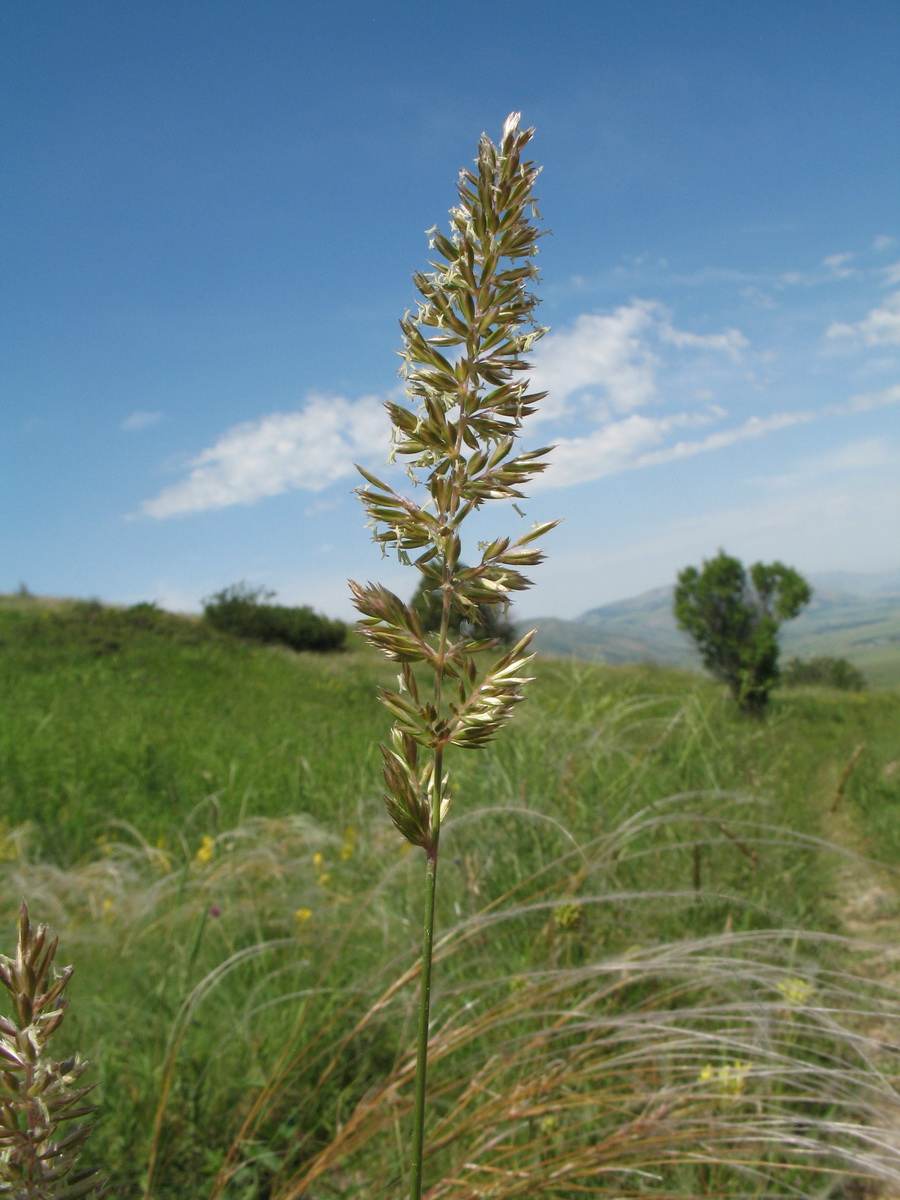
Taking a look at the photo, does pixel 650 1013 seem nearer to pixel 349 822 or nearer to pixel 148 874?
pixel 148 874

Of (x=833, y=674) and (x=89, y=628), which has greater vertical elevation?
(x=89, y=628)

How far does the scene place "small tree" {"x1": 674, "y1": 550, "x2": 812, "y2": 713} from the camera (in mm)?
16953

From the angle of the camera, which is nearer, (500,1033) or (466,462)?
(466,462)

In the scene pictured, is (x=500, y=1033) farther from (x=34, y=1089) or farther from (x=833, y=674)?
(x=833, y=674)

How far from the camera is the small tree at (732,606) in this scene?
667 inches

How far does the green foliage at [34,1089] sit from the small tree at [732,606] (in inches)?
688

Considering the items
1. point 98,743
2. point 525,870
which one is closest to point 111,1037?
point 525,870

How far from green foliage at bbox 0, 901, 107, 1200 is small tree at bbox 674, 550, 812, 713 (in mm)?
17474

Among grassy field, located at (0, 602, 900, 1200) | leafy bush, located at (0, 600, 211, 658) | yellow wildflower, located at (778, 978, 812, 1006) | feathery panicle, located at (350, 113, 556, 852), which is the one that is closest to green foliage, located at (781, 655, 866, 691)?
leafy bush, located at (0, 600, 211, 658)

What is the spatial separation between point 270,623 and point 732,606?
1272cm

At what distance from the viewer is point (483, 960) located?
106 inches

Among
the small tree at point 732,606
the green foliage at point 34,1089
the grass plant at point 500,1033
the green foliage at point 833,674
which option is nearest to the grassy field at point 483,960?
the grass plant at point 500,1033

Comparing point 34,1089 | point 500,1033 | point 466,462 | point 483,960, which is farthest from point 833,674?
point 34,1089

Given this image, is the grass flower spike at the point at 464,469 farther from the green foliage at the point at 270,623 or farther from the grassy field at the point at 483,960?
the green foliage at the point at 270,623
